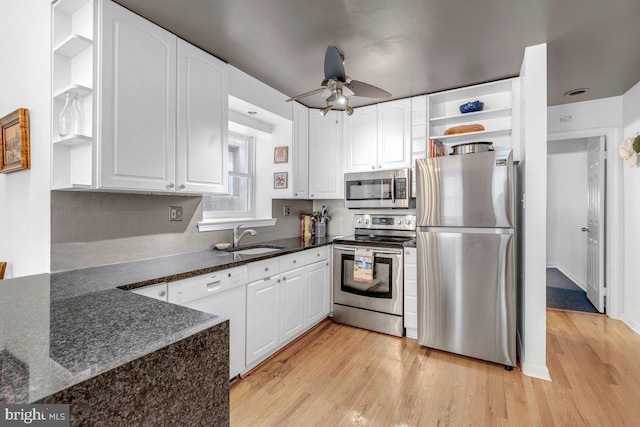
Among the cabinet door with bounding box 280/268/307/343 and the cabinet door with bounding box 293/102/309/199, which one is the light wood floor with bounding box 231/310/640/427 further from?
the cabinet door with bounding box 293/102/309/199

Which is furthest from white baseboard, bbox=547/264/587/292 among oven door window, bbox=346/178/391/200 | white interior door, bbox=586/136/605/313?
oven door window, bbox=346/178/391/200

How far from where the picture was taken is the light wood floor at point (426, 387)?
5.97 ft

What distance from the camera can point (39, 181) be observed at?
1.83 metres

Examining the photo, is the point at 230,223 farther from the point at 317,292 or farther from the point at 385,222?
the point at 385,222

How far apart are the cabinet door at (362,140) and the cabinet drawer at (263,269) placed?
1575 millimetres

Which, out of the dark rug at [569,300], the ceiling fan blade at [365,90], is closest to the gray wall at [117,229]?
the ceiling fan blade at [365,90]

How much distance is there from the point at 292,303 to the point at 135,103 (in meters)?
1.90

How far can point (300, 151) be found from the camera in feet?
11.1

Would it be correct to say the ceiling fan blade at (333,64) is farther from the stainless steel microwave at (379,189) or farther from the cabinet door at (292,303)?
the cabinet door at (292,303)

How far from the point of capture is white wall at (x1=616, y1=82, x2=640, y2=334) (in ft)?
9.82

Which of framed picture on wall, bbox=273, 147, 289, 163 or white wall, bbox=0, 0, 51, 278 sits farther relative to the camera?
framed picture on wall, bbox=273, 147, 289, 163

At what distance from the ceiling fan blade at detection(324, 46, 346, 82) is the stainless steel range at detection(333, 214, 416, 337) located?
1.58 m

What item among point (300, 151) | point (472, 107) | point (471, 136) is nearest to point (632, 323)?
point (471, 136)

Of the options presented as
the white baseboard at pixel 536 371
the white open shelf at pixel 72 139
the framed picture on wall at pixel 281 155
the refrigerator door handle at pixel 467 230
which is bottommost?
the white baseboard at pixel 536 371
